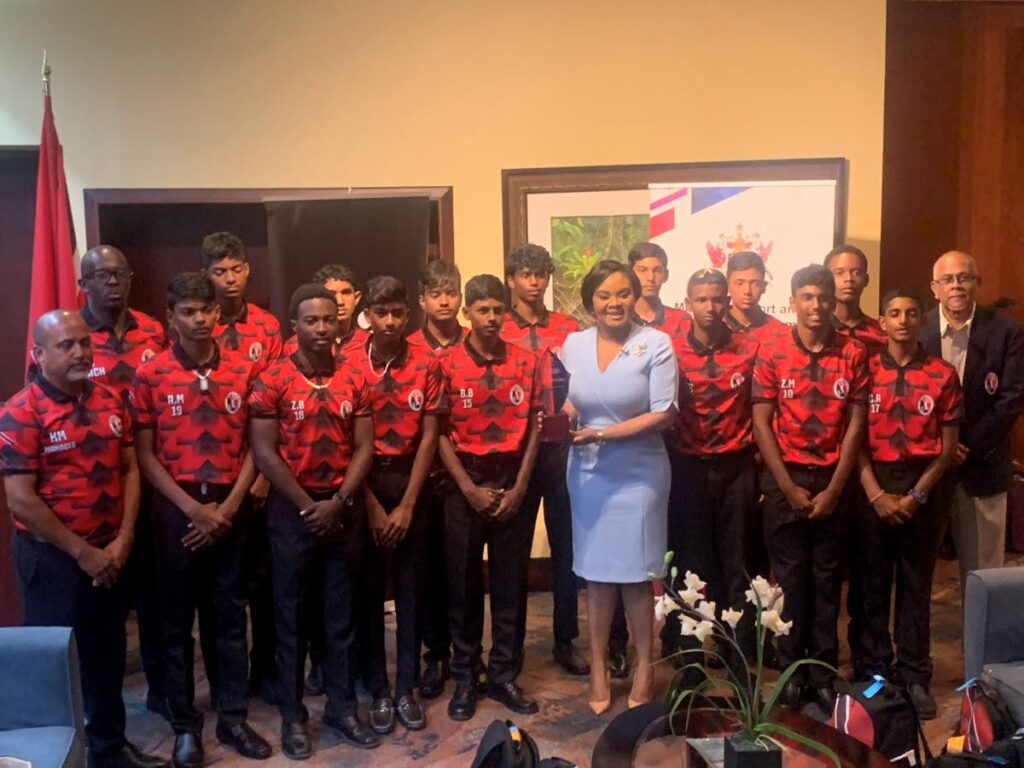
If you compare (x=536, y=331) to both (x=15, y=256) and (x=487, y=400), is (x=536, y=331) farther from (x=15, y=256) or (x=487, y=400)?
(x=15, y=256)

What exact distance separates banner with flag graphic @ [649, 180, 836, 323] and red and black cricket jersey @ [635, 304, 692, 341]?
2.56 ft

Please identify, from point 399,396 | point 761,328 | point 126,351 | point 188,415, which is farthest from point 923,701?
point 126,351

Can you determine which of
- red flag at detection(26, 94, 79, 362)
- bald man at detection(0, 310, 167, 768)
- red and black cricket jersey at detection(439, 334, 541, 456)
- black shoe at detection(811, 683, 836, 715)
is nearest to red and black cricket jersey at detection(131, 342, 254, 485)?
bald man at detection(0, 310, 167, 768)

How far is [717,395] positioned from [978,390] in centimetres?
109

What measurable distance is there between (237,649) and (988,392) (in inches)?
116

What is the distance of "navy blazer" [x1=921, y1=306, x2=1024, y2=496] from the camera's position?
349 cm

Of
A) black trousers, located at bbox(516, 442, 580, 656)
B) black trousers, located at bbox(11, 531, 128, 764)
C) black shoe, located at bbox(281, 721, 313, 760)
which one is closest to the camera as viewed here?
black trousers, located at bbox(11, 531, 128, 764)

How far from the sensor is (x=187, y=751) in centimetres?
300

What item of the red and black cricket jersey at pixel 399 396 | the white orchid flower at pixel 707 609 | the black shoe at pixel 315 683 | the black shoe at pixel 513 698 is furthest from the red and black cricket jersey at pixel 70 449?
the white orchid flower at pixel 707 609

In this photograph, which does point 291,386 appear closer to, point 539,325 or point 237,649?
point 237,649

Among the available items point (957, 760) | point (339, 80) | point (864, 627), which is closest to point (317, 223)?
point (339, 80)

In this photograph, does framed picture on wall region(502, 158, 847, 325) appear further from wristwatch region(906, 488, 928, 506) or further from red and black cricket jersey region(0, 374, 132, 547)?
red and black cricket jersey region(0, 374, 132, 547)

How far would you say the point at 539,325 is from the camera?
3727 mm

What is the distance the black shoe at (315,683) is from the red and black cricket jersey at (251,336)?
1.23 metres
